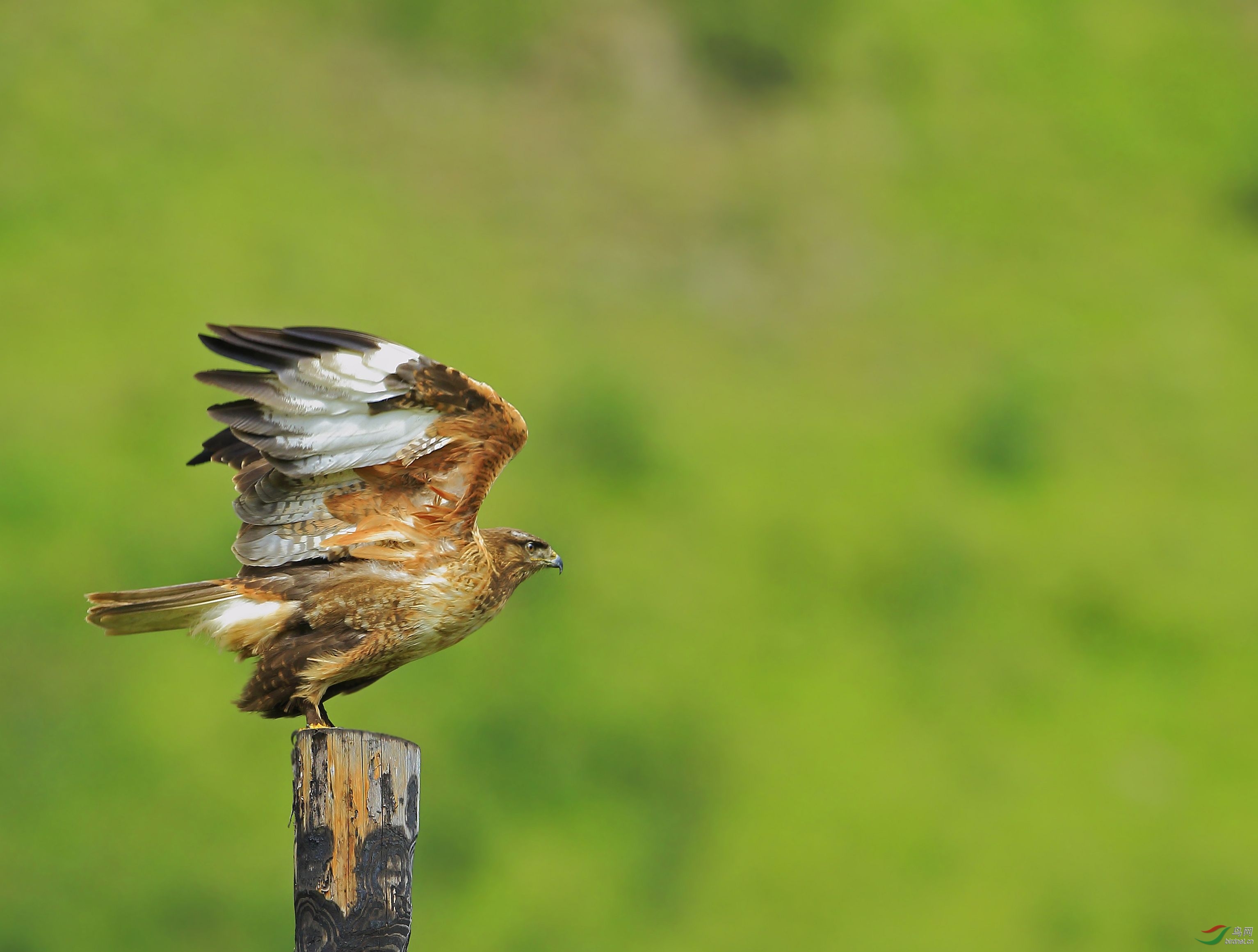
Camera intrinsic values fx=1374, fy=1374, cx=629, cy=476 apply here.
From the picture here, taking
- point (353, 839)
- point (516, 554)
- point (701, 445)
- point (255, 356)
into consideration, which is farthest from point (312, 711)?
point (701, 445)

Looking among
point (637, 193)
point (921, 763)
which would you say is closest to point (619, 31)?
point (637, 193)

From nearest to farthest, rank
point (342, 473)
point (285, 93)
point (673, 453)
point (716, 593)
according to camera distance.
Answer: point (342, 473) < point (716, 593) < point (673, 453) < point (285, 93)

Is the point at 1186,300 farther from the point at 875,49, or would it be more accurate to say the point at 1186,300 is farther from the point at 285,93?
the point at 285,93

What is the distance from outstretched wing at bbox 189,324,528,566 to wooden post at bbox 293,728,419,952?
112cm

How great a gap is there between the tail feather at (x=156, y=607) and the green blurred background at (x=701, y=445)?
100 inches

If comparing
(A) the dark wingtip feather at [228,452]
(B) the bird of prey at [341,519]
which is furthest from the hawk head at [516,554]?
(A) the dark wingtip feather at [228,452]

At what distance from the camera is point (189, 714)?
11836mm

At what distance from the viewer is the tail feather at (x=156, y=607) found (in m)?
5.46

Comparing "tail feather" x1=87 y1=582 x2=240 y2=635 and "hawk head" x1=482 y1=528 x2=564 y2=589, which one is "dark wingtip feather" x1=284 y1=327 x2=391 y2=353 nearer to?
"tail feather" x1=87 y1=582 x2=240 y2=635

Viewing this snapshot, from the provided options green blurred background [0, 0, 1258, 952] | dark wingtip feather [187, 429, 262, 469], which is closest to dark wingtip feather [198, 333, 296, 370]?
dark wingtip feather [187, 429, 262, 469]

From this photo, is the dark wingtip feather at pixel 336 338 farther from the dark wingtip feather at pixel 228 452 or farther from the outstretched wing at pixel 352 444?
the dark wingtip feather at pixel 228 452

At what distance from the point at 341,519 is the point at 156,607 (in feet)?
2.64

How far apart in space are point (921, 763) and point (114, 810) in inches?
287

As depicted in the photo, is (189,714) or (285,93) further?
(285,93)
